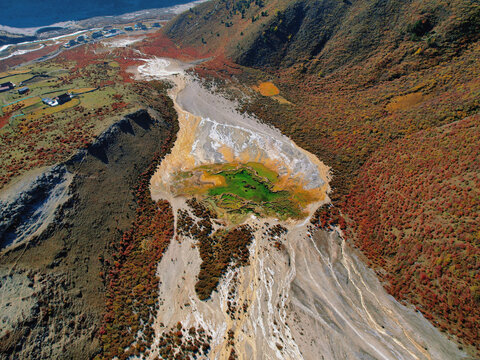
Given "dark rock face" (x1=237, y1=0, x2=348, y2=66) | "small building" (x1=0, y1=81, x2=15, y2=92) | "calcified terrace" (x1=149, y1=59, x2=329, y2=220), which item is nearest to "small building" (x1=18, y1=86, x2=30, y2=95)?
"small building" (x1=0, y1=81, x2=15, y2=92)

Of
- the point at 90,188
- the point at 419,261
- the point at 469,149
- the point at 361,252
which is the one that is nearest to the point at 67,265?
the point at 90,188

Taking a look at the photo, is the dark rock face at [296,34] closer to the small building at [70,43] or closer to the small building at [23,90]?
the small building at [23,90]

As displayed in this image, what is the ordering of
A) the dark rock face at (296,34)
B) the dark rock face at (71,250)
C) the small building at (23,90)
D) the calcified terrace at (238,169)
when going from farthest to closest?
the dark rock face at (296,34) → the small building at (23,90) → the calcified terrace at (238,169) → the dark rock face at (71,250)

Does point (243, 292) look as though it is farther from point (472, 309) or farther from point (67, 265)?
point (472, 309)

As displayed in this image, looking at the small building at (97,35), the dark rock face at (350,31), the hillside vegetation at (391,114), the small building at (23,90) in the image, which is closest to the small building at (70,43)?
the small building at (97,35)

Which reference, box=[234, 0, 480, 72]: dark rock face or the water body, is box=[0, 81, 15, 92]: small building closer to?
box=[234, 0, 480, 72]: dark rock face

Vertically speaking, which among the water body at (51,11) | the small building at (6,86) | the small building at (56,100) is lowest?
the water body at (51,11)
